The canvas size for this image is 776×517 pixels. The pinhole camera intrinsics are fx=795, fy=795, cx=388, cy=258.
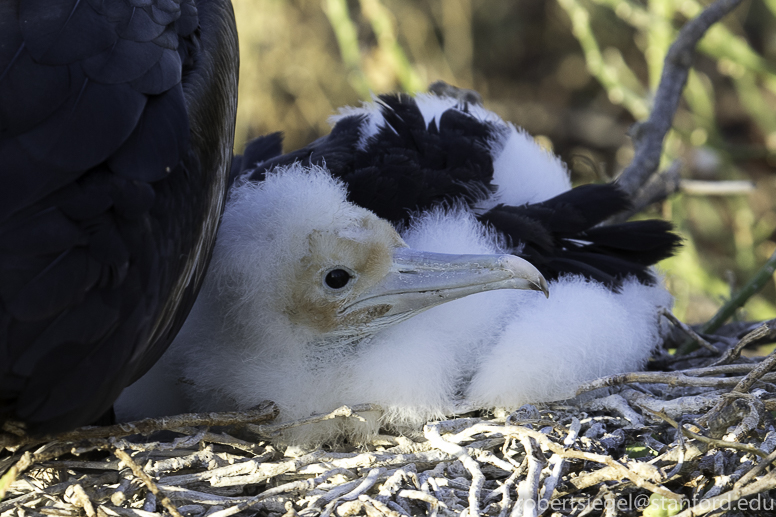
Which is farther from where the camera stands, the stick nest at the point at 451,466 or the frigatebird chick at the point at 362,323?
the frigatebird chick at the point at 362,323

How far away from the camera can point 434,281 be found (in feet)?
5.31

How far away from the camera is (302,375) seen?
5.58 ft

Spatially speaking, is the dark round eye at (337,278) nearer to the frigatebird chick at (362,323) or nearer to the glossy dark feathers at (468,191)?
the frigatebird chick at (362,323)

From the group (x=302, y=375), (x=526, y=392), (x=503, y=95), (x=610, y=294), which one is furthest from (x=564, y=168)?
(x=503, y=95)

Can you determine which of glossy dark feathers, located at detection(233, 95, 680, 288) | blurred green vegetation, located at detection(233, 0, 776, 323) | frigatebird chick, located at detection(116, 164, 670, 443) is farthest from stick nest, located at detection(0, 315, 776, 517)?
blurred green vegetation, located at detection(233, 0, 776, 323)

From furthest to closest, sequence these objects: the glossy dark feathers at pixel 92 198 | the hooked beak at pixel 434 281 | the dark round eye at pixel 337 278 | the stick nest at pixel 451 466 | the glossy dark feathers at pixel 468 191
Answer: the glossy dark feathers at pixel 468 191 < the dark round eye at pixel 337 278 < the hooked beak at pixel 434 281 < the stick nest at pixel 451 466 < the glossy dark feathers at pixel 92 198

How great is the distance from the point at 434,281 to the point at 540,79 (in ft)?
13.7

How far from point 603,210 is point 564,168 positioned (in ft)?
1.38

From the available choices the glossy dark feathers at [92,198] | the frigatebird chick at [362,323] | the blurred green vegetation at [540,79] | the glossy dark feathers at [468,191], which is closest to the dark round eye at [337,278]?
the frigatebird chick at [362,323]

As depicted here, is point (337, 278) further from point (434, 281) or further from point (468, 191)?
point (468, 191)

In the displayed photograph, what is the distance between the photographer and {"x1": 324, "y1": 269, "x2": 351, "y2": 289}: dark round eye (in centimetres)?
168

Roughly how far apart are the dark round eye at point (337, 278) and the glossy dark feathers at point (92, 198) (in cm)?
31

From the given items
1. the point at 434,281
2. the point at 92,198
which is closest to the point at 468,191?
the point at 434,281

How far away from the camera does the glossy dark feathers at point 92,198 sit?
1188 millimetres
